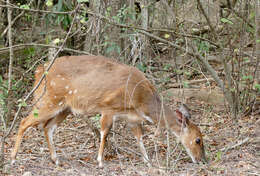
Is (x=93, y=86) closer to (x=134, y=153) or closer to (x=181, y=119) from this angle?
(x=134, y=153)

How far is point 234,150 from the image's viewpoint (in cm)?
707

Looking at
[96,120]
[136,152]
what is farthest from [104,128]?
[96,120]

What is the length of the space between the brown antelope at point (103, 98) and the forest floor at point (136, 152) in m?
0.28

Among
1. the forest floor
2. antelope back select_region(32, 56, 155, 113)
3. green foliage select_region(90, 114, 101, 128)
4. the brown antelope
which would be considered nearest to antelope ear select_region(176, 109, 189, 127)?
the brown antelope

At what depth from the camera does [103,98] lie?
23.4 ft

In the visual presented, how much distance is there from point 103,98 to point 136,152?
1031 mm

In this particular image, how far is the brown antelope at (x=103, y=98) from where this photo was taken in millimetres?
7027

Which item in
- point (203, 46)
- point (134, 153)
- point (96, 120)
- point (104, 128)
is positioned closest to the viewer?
point (104, 128)

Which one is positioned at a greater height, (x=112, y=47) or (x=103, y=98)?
(x=112, y=47)

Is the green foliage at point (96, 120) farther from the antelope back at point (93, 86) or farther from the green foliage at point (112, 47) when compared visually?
the green foliage at point (112, 47)

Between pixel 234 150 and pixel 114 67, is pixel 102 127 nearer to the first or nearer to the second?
pixel 114 67

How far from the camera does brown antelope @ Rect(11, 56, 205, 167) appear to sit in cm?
703

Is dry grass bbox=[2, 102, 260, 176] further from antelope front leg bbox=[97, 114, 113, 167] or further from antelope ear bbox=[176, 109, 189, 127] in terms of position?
antelope ear bbox=[176, 109, 189, 127]

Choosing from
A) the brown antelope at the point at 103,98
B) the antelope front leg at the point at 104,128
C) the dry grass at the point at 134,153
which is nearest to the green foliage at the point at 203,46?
the dry grass at the point at 134,153
